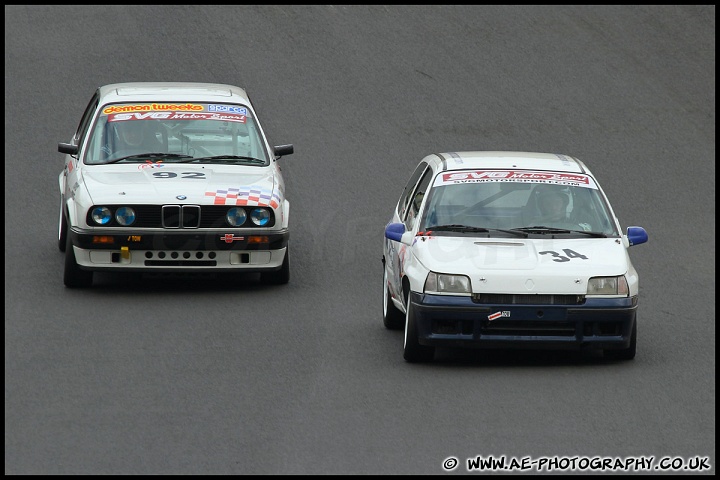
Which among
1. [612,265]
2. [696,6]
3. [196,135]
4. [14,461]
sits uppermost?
[696,6]

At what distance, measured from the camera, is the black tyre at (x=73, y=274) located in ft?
44.4

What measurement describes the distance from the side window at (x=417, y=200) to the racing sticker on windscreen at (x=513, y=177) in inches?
9.6

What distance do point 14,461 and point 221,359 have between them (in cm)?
297

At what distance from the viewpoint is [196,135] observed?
48.5 feet

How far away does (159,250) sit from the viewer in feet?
44.0

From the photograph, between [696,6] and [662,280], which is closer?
[662,280]

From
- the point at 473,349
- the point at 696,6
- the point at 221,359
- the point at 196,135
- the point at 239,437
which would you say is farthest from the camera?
the point at 696,6

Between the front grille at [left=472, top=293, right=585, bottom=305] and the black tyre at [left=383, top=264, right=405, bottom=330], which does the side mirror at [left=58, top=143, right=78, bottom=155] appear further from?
the front grille at [left=472, top=293, right=585, bottom=305]

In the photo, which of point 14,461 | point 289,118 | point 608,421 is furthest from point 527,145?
point 14,461

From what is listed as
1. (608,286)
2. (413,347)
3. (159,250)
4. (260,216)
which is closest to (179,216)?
(159,250)

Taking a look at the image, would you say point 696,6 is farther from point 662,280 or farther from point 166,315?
point 166,315

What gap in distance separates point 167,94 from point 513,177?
4941 millimetres

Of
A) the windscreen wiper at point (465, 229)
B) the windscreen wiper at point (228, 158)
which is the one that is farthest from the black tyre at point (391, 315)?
the windscreen wiper at point (228, 158)

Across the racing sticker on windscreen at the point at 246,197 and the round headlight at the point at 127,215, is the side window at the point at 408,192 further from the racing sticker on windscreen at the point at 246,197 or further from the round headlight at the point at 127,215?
the round headlight at the point at 127,215
